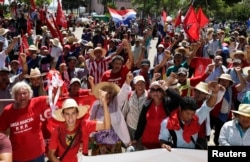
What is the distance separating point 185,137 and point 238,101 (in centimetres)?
280

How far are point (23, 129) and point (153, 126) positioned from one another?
1555 millimetres

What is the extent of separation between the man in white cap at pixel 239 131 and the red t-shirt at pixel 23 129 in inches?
81.2

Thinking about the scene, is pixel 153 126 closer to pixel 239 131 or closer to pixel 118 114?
pixel 118 114

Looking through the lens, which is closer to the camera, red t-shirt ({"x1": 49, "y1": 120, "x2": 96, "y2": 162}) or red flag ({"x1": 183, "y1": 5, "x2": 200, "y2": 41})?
red t-shirt ({"x1": 49, "y1": 120, "x2": 96, "y2": 162})

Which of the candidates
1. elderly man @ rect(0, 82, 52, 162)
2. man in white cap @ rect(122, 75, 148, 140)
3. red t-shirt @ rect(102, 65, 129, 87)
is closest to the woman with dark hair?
man in white cap @ rect(122, 75, 148, 140)

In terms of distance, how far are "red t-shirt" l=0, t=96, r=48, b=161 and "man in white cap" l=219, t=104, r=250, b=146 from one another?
206cm

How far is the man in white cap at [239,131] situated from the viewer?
4.64 metres

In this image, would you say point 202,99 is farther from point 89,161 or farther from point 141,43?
point 141,43

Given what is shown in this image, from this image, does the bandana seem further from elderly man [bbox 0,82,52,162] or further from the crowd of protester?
elderly man [bbox 0,82,52,162]

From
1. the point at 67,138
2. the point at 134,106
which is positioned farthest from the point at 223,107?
the point at 67,138

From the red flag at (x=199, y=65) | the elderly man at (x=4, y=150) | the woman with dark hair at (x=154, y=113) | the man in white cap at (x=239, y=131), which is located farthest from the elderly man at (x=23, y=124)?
the red flag at (x=199, y=65)

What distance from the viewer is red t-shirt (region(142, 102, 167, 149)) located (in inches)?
217

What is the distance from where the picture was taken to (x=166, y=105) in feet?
18.5

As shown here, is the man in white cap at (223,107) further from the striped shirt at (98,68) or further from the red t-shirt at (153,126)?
the striped shirt at (98,68)
